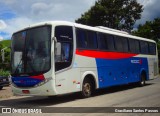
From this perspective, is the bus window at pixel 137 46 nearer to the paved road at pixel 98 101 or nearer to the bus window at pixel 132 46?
the bus window at pixel 132 46

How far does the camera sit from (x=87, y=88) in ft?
50.1

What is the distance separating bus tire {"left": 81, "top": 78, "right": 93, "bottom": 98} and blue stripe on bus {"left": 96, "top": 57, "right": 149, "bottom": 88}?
2.61 ft

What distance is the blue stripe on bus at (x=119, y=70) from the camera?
16547 mm

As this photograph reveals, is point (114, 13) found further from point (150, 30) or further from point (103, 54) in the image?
point (103, 54)

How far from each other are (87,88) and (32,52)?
3.45 meters

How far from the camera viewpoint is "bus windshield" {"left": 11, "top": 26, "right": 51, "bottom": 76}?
13.0m

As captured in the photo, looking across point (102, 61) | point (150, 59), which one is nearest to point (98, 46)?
point (102, 61)

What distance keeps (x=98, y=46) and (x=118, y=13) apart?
33.4m

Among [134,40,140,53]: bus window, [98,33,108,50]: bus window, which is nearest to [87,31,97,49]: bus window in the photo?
[98,33,108,50]: bus window

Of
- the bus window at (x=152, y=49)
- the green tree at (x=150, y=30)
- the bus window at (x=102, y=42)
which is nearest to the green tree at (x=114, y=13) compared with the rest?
the green tree at (x=150, y=30)

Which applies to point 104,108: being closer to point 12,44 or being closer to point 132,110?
point 132,110

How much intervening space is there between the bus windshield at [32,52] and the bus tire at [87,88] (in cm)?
275

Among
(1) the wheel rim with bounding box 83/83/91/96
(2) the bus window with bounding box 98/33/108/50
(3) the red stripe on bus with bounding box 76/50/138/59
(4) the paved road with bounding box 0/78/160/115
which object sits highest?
(2) the bus window with bounding box 98/33/108/50

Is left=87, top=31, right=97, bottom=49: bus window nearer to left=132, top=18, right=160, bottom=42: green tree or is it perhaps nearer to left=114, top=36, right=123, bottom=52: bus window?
left=114, top=36, right=123, bottom=52: bus window
